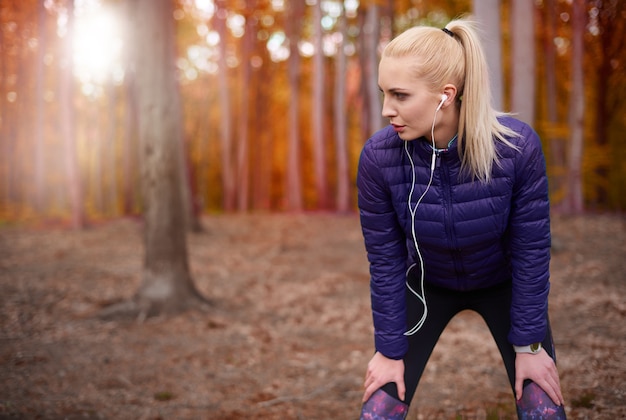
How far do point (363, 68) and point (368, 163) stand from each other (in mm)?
15762

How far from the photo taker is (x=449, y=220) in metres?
2.13

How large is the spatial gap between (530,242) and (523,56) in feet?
24.6

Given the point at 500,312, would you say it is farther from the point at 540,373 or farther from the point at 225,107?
the point at 225,107

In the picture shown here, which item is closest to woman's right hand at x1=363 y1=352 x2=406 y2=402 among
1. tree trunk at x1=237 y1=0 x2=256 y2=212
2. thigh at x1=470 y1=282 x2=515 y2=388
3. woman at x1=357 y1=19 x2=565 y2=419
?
woman at x1=357 y1=19 x2=565 y2=419

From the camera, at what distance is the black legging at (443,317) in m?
2.30

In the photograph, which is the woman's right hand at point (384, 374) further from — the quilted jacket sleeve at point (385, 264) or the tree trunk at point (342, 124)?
the tree trunk at point (342, 124)

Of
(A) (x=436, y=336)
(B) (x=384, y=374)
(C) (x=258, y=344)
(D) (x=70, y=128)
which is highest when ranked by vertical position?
(D) (x=70, y=128)

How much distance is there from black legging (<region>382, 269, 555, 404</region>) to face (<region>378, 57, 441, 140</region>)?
0.71m

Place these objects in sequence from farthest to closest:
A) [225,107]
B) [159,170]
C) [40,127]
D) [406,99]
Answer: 1. [40,127]
2. [225,107]
3. [159,170]
4. [406,99]

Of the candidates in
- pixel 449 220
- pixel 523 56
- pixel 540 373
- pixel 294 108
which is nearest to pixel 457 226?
pixel 449 220

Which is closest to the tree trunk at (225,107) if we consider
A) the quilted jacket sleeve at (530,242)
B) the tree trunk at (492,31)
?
the tree trunk at (492,31)

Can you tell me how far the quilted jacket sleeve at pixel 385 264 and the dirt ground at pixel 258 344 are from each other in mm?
1437

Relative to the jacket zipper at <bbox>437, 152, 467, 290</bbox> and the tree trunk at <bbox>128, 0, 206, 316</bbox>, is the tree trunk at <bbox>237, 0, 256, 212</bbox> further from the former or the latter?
the jacket zipper at <bbox>437, 152, 467, 290</bbox>

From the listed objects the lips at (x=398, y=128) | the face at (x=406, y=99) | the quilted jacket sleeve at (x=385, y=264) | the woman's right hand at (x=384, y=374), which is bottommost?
the woman's right hand at (x=384, y=374)
